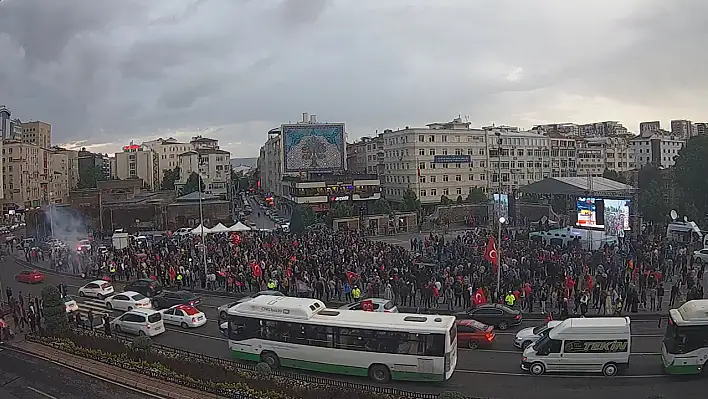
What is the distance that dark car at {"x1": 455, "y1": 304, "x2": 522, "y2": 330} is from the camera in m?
19.1

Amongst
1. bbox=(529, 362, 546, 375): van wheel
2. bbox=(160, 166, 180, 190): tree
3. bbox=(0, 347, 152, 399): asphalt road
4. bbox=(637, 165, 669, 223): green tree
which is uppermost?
bbox=(160, 166, 180, 190): tree

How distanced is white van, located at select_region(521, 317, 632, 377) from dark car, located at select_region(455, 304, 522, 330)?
14.7 ft

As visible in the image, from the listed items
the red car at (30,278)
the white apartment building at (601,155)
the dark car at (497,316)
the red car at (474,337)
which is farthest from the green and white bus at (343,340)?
the white apartment building at (601,155)

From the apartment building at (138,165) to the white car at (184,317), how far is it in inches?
4587

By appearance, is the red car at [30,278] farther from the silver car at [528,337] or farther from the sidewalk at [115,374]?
the silver car at [528,337]

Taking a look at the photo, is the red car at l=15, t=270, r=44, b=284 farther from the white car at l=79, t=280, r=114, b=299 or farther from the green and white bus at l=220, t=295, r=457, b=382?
the green and white bus at l=220, t=295, r=457, b=382

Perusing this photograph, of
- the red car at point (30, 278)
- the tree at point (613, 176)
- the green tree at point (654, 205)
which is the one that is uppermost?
the tree at point (613, 176)

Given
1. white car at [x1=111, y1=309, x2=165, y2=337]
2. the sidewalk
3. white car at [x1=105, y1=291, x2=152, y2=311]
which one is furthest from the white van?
white car at [x1=105, y1=291, x2=152, y2=311]

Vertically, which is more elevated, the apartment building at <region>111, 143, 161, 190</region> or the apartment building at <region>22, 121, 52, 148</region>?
the apartment building at <region>22, 121, 52, 148</region>

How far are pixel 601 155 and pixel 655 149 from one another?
20.1 metres

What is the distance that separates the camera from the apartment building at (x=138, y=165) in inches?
5256

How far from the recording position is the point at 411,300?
23.1 m

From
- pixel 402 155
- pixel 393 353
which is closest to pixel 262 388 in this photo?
pixel 393 353

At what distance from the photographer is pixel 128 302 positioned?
2298 centimetres
